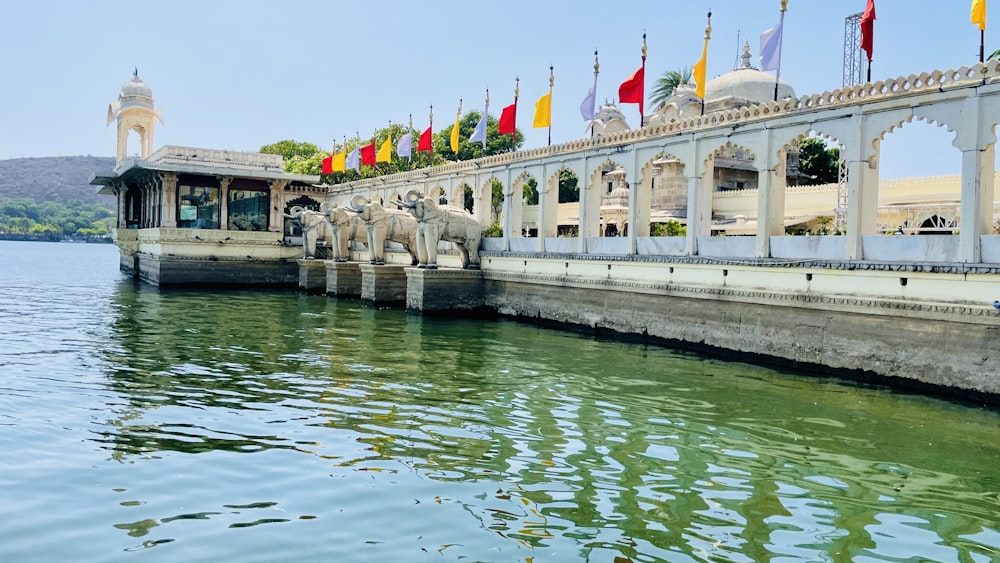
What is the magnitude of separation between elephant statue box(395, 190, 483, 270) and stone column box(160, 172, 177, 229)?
17015mm

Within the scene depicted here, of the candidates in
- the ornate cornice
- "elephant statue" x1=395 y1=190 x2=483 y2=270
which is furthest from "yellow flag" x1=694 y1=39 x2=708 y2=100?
"elephant statue" x1=395 y1=190 x2=483 y2=270

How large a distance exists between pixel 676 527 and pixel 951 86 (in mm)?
10517

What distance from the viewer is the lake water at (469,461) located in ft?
19.8

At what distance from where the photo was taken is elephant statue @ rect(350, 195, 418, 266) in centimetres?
2680

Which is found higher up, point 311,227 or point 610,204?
point 610,204

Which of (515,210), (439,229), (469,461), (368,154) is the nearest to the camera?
(469,461)

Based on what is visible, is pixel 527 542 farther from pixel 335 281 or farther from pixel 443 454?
pixel 335 281

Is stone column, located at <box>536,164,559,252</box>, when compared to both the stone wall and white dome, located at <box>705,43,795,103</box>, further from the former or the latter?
white dome, located at <box>705,43,795,103</box>

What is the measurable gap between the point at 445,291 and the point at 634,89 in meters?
7.88

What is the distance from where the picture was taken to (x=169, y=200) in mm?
37062

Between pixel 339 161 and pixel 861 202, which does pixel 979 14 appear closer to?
pixel 861 202

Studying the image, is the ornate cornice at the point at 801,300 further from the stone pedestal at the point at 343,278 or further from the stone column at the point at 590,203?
the stone pedestal at the point at 343,278

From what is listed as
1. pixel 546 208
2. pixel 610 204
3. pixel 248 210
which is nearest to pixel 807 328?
pixel 546 208

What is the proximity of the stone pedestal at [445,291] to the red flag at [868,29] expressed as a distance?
41.7 feet
